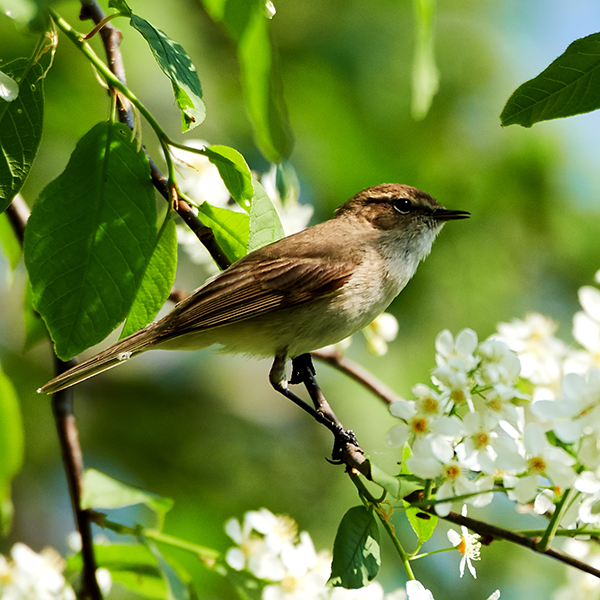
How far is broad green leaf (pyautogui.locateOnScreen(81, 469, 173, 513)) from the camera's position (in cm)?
255

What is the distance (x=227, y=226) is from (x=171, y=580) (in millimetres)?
1214

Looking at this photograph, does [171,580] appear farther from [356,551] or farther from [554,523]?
[554,523]

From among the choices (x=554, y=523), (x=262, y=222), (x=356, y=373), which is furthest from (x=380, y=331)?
(x=554, y=523)

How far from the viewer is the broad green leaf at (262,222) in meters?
2.27

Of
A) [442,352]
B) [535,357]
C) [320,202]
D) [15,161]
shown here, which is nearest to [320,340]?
[535,357]

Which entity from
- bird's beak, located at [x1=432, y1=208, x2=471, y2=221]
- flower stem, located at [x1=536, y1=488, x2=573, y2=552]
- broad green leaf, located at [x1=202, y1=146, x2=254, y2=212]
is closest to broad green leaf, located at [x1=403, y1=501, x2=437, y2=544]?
flower stem, located at [x1=536, y1=488, x2=573, y2=552]

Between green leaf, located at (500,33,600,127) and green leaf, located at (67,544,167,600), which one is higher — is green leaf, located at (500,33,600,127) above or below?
above

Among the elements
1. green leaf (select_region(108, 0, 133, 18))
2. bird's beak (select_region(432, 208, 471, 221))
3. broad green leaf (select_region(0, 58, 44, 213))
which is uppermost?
green leaf (select_region(108, 0, 133, 18))

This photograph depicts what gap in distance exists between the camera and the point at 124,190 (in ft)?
7.14

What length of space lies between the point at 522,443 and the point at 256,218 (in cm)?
101

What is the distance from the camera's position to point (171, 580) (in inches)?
98.9

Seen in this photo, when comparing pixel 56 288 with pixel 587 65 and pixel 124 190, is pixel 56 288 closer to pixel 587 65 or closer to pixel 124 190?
pixel 124 190

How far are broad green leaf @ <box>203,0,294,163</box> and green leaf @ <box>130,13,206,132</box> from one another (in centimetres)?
16

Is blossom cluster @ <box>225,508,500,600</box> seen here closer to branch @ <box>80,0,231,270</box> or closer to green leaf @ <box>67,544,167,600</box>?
green leaf @ <box>67,544,167,600</box>
